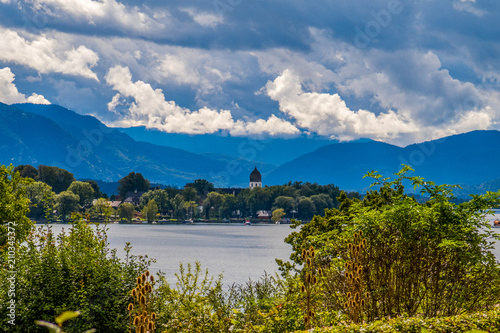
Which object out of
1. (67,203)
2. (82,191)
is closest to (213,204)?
(82,191)

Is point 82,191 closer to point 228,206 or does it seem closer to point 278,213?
point 228,206

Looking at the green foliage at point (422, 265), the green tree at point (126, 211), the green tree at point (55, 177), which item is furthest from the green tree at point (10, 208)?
the green tree at point (55, 177)

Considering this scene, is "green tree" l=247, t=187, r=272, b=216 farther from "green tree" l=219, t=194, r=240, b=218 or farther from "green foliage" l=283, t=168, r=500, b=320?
"green foliage" l=283, t=168, r=500, b=320

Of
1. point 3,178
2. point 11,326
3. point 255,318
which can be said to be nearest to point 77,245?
point 11,326

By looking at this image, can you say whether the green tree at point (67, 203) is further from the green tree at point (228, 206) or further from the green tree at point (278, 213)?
the green tree at point (278, 213)

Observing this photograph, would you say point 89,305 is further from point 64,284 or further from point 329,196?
point 329,196

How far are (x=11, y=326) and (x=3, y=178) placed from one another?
15.3 m

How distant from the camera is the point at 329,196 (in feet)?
523

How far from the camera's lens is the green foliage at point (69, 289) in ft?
34.4

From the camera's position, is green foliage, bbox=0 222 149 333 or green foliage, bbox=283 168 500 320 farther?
green foliage, bbox=0 222 149 333

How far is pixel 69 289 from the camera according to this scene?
35.7ft

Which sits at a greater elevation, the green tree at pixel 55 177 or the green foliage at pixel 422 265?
the green tree at pixel 55 177

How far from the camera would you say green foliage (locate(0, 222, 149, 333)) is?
1048 cm

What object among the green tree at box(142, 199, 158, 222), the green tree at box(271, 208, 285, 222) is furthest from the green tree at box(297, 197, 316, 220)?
the green tree at box(142, 199, 158, 222)
